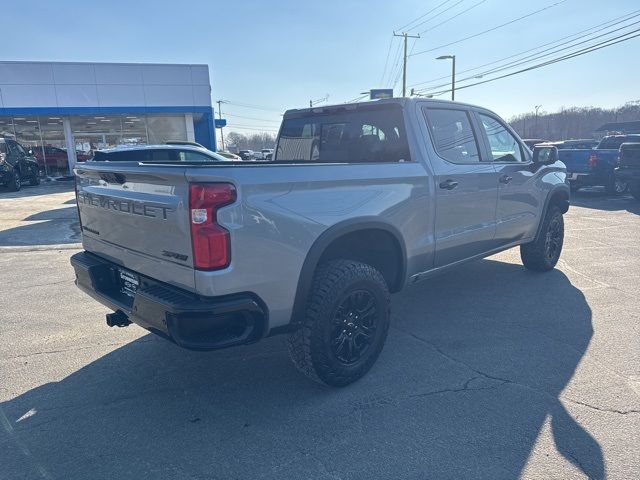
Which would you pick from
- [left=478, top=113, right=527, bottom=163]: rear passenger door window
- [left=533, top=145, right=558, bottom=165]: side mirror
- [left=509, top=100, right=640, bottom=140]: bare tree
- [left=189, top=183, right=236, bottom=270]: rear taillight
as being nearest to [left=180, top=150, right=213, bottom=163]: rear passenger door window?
[left=478, top=113, right=527, bottom=163]: rear passenger door window

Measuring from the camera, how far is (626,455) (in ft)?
8.32

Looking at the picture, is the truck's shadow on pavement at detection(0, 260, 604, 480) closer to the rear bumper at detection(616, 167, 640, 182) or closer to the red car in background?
the rear bumper at detection(616, 167, 640, 182)

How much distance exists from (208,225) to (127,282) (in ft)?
3.64

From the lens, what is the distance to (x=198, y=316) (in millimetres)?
2461

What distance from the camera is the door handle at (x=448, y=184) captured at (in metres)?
3.95

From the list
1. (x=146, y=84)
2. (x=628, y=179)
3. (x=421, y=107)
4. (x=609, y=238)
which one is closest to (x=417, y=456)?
(x=421, y=107)

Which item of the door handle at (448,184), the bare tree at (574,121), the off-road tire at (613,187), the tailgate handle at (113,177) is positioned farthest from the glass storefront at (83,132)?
the bare tree at (574,121)

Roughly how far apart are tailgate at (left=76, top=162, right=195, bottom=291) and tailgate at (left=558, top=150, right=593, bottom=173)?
14039 millimetres

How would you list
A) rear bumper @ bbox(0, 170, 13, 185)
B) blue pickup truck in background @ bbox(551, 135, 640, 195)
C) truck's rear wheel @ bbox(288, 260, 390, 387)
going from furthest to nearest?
rear bumper @ bbox(0, 170, 13, 185)
blue pickup truck in background @ bbox(551, 135, 640, 195)
truck's rear wheel @ bbox(288, 260, 390, 387)

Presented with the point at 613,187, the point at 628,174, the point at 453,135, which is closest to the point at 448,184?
the point at 453,135

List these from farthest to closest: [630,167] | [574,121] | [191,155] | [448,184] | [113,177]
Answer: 1. [574,121]
2. [630,167]
3. [191,155]
4. [448,184]
5. [113,177]

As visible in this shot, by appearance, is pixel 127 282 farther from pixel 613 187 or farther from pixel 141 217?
pixel 613 187

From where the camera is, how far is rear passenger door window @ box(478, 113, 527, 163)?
4.82 meters

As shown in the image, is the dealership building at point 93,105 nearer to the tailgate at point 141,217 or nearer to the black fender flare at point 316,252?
the tailgate at point 141,217
